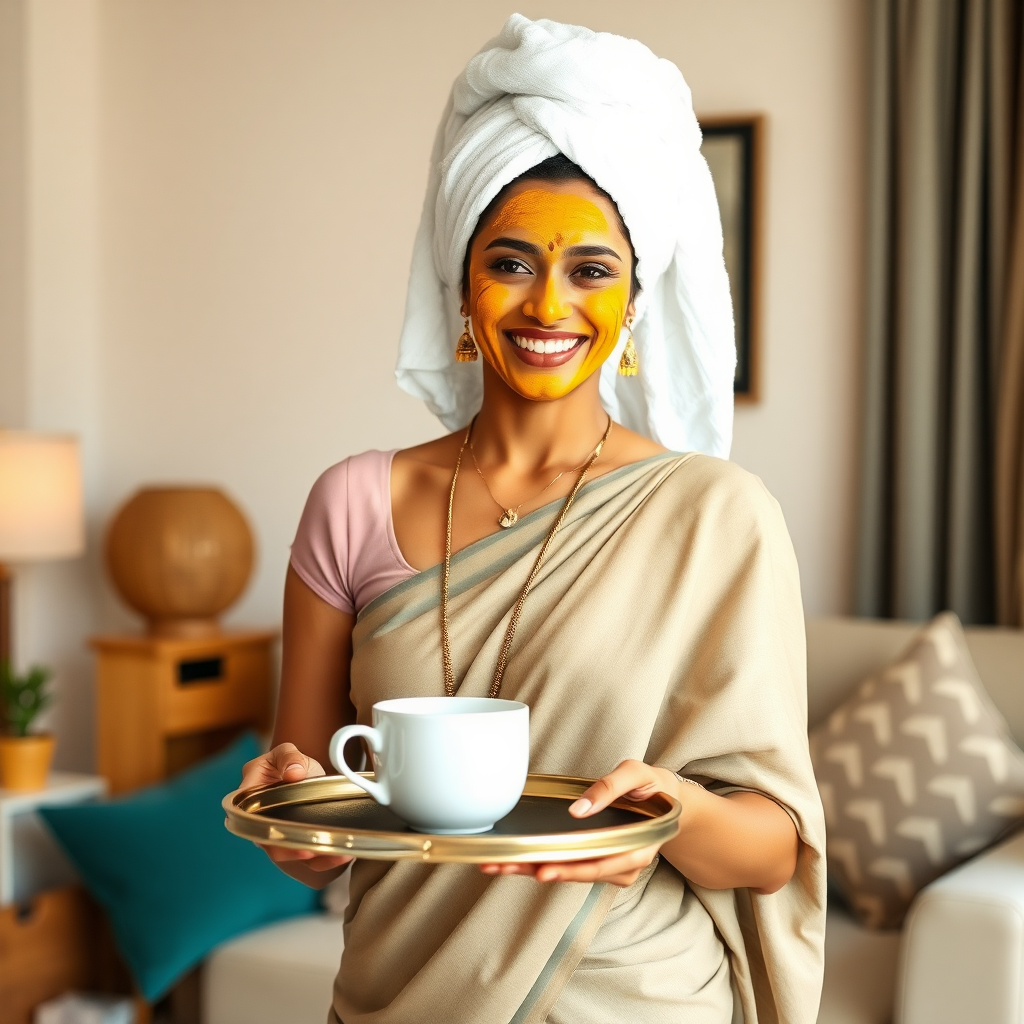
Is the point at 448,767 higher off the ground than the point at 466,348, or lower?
→ lower

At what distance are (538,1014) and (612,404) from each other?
630 millimetres

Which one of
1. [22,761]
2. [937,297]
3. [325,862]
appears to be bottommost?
[22,761]

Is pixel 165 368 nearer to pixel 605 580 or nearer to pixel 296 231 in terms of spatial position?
pixel 296 231

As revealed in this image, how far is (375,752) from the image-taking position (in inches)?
35.3

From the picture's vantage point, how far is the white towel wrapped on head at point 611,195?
3.85 feet

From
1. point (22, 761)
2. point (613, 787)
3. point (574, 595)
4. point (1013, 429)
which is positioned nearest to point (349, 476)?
point (574, 595)

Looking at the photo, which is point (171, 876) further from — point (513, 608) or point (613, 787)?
point (613, 787)

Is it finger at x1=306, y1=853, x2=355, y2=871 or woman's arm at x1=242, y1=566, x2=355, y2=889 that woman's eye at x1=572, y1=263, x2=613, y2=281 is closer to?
woman's arm at x1=242, y1=566, x2=355, y2=889

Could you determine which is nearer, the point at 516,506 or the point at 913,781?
the point at 516,506

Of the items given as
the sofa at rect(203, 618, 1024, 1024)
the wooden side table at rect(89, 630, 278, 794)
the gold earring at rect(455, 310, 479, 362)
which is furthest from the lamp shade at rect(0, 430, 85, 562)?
the gold earring at rect(455, 310, 479, 362)

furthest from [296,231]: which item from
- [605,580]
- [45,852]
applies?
[605,580]

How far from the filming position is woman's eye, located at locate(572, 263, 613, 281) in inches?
47.0

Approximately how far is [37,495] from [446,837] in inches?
103

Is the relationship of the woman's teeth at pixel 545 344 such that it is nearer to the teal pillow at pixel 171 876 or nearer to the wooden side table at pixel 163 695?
the teal pillow at pixel 171 876
